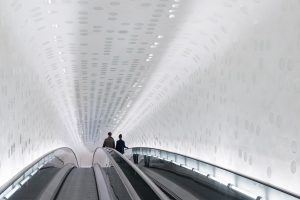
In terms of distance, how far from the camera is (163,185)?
14.7 m

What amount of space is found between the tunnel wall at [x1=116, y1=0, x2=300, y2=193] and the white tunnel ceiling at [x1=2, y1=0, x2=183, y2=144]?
833mm

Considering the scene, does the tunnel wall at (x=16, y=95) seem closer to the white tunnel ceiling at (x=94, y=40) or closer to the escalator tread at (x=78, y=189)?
the white tunnel ceiling at (x=94, y=40)

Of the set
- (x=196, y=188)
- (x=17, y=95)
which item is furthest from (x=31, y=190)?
(x=196, y=188)

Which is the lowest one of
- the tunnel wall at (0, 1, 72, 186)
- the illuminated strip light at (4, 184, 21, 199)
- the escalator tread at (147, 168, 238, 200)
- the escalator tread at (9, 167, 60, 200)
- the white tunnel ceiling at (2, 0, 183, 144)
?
the escalator tread at (147, 168, 238, 200)

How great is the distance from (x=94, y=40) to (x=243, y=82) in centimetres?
576

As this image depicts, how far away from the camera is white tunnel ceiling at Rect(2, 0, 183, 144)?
12.4m

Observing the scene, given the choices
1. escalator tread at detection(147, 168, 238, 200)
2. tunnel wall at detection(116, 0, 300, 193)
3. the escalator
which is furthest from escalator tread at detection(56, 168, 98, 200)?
tunnel wall at detection(116, 0, 300, 193)

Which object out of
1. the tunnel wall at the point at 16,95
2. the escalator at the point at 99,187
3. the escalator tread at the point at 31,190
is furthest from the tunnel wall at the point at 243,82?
the escalator tread at the point at 31,190

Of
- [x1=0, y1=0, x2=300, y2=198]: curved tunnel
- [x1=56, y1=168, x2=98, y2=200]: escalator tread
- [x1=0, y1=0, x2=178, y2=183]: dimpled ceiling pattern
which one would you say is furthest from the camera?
[x1=0, y1=0, x2=178, y2=183]: dimpled ceiling pattern

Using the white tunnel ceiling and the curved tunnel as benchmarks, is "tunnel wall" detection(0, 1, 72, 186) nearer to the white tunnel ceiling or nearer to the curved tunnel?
the curved tunnel

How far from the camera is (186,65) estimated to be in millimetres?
19141

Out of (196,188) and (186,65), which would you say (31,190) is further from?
(186,65)

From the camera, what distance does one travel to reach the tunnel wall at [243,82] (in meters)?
9.88

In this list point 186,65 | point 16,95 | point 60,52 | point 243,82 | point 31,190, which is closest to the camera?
point 31,190
